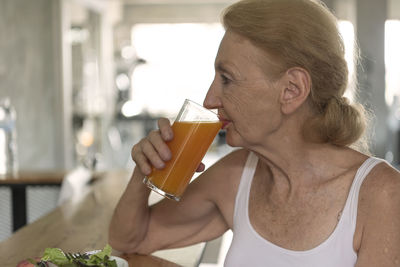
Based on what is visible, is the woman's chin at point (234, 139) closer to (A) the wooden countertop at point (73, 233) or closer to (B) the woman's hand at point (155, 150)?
(B) the woman's hand at point (155, 150)

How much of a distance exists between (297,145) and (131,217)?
1.55 feet

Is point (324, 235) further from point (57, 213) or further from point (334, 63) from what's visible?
point (57, 213)

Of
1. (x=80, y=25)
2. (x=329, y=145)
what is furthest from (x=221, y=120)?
(x=80, y=25)

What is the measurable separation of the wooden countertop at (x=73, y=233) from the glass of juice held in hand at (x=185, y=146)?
10.1 inches

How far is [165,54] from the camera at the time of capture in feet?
41.2

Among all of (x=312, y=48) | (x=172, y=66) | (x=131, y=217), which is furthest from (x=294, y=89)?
(x=172, y=66)

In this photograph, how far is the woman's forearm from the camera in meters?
1.49

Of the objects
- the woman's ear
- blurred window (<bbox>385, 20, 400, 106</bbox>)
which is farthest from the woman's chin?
blurred window (<bbox>385, 20, 400, 106</bbox>)

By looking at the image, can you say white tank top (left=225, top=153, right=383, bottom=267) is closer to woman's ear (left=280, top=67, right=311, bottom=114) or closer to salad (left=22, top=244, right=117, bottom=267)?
woman's ear (left=280, top=67, right=311, bottom=114)

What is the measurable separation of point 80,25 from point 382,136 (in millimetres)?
3668

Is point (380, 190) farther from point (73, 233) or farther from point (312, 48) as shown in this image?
point (73, 233)

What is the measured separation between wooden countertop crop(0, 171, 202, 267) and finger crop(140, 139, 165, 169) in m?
0.29

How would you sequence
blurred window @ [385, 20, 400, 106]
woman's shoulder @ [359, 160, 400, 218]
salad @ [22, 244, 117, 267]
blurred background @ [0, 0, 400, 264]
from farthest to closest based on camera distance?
blurred window @ [385, 20, 400, 106] < blurred background @ [0, 0, 400, 264] < woman's shoulder @ [359, 160, 400, 218] < salad @ [22, 244, 117, 267]

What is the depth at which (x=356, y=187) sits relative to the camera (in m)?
1.22
